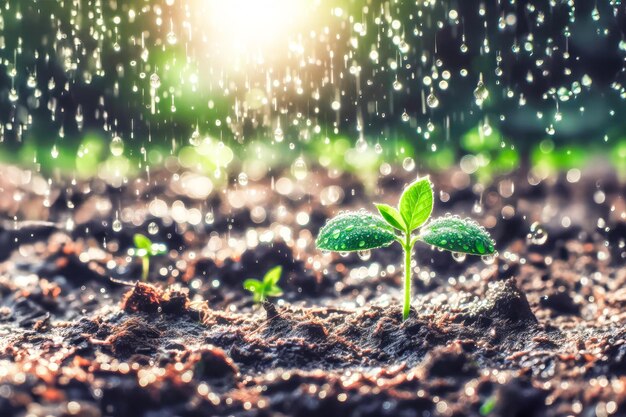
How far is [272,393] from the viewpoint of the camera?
1.37 m

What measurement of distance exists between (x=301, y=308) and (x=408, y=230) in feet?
1.47

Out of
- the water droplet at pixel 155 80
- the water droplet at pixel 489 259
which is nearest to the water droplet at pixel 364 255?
the water droplet at pixel 489 259

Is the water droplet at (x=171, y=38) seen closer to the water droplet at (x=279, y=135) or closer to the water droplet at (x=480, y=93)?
the water droplet at (x=279, y=135)

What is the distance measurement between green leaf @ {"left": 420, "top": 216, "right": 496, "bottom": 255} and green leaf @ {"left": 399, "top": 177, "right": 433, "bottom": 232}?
60 millimetres

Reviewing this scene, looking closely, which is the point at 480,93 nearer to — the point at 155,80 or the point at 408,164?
the point at 408,164

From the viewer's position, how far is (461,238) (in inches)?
65.7

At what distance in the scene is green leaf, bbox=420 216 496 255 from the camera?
5.43 feet

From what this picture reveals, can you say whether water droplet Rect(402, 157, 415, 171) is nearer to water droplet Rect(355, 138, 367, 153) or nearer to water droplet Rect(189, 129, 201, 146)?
water droplet Rect(355, 138, 367, 153)

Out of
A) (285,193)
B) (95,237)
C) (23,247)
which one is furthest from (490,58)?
(23,247)

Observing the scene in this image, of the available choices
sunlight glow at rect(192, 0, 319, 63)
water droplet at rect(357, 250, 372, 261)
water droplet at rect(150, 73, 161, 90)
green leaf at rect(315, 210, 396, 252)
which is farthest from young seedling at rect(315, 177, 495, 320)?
sunlight glow at rect(192, 0, 319, 63)

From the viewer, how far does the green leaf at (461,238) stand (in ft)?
5.43

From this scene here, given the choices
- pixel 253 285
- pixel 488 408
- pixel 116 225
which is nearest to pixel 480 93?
pixel 116 225

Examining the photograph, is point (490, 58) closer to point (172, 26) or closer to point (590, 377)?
point (172, 26)

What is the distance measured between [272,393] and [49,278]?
5.30 feet
